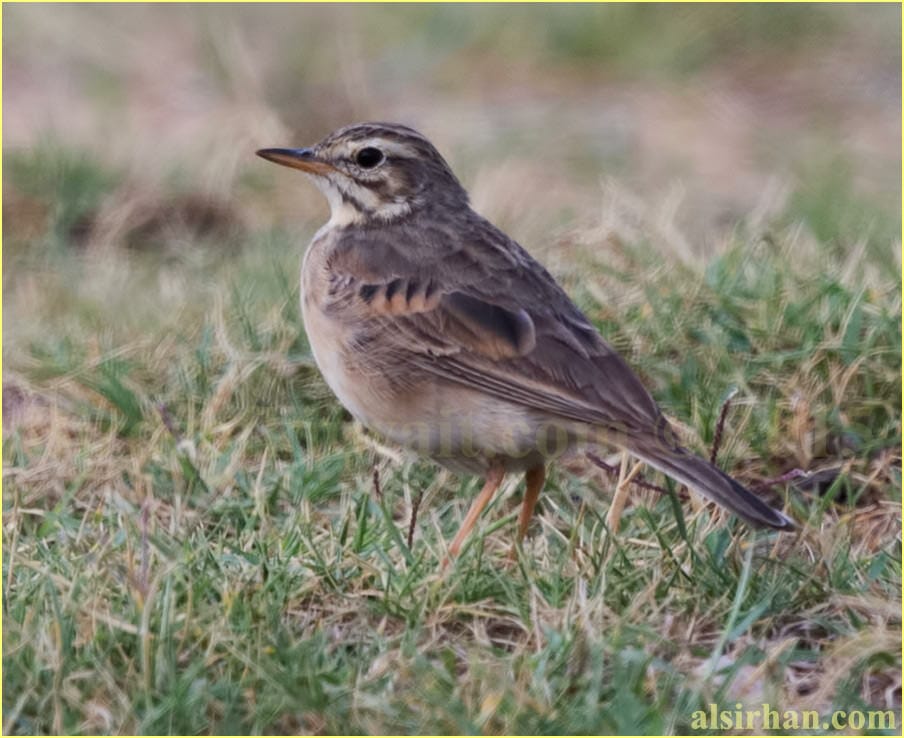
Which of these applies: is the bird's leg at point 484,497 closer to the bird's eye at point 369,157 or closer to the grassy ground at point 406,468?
the grassy ground at point 406,468

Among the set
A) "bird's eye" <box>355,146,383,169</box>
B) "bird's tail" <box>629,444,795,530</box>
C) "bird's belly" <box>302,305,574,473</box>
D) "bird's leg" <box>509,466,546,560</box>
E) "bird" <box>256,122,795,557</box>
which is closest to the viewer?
"bird's tail" <box>629,444,795,530</box>

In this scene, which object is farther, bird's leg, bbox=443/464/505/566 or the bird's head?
the bird's head

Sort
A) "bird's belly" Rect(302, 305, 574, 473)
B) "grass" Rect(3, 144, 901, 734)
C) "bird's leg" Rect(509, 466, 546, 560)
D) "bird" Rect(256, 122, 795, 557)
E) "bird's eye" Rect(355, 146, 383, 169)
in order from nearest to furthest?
1. "grass" Rect(3, 144, 901, 734)
2. "bird" Rect(256, 122, 795, 557)
3. "bird's belly" Rect(302, 305, 574, 473)
4. "bird's leg" Rect(509, 466, 546, 560)
5. "bird's eye" Rect(355, 146, 383, 169)

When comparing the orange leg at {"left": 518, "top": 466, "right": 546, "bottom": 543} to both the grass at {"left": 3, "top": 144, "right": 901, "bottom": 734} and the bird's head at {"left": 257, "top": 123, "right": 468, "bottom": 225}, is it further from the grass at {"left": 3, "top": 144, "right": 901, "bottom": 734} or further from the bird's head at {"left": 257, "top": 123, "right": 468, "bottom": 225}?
the bird's head at {"left": 257, "top": 123, "right": 468, "bottom": 225}

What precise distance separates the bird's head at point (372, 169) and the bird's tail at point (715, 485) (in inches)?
68.6

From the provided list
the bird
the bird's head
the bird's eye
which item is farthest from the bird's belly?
the bird's eye

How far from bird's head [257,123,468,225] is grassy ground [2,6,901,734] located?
3.05ft

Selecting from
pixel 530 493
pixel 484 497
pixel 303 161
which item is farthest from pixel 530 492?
pixel 303 161

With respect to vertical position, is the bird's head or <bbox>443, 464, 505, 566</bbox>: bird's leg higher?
the bird's head

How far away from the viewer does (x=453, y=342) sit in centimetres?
577

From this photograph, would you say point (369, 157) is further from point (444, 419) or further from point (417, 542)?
point (417, 542)

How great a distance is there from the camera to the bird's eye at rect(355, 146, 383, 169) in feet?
21.3

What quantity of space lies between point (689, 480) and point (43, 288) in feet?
16.5

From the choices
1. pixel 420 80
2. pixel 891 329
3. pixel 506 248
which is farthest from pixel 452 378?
pixel 420 80
